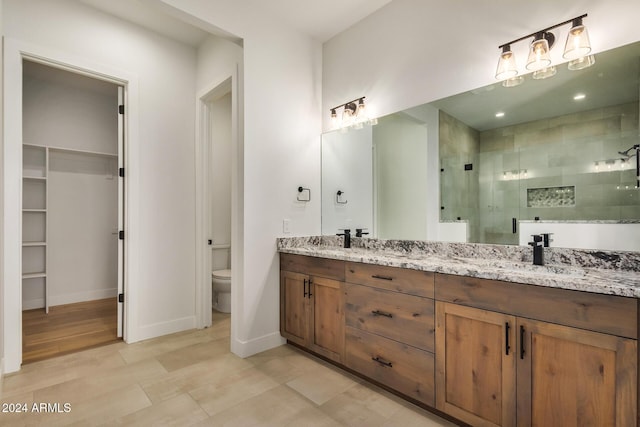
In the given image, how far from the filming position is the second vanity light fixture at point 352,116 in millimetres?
2775

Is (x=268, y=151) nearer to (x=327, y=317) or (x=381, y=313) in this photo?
(x=327, y=317)

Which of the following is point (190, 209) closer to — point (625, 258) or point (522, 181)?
point (522, 181)

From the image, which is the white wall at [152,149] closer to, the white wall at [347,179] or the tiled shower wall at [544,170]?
the white wall at [347,179]

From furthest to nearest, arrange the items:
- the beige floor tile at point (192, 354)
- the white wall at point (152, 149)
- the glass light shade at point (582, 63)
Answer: the white wall at point (152, 149)
the beige floor tile at point (192, 354)
the glass light shade at point (582, 63)

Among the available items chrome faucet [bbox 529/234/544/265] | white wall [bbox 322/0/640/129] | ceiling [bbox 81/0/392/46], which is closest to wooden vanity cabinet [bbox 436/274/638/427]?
chrome faucet [bbox 529/234/544/265]

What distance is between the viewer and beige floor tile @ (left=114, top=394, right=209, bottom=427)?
1714 millimetres

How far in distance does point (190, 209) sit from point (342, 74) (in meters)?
2.02

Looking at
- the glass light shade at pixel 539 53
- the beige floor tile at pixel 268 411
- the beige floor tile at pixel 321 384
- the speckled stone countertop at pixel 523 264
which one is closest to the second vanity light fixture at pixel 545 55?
the glass light shade at pixel 539 53

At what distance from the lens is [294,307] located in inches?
104

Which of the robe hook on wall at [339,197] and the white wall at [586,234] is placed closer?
the white wall at [586,234]

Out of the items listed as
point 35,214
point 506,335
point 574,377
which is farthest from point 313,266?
point 35,214

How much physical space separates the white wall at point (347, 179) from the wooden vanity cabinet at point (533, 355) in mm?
1296

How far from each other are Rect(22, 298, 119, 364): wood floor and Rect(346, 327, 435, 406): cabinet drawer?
2236 millimetres

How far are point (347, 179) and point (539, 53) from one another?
66.6 inches
